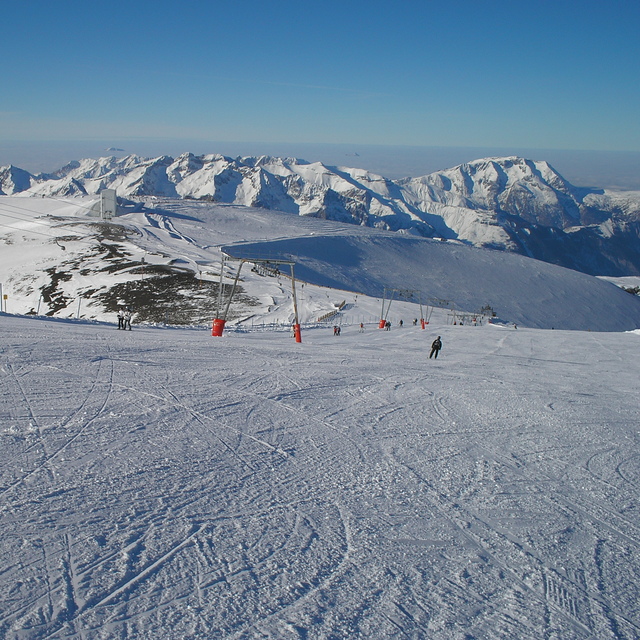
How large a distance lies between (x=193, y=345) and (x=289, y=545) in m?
12.4

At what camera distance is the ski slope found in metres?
4.44

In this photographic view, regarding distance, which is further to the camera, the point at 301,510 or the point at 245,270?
the point at 245,270

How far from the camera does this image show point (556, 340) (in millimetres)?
30109

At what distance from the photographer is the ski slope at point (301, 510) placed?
14.6 feet

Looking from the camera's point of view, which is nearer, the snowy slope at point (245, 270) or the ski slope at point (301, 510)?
the ski slope at point (301, 510)

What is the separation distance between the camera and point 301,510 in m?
6.11

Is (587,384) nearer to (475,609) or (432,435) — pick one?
(432,435)

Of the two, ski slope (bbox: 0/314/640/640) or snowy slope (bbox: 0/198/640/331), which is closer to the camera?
ski slope (bbox: 0/314/640/640)

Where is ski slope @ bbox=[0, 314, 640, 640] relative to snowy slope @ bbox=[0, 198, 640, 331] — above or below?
above

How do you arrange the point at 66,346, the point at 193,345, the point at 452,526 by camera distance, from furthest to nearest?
the point at 193,345
the point at 66,346
the point at 452,526

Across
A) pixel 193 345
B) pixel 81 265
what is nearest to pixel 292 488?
pixel 193 345

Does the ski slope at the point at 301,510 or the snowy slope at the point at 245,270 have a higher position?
the ski slope at the point at 301,510

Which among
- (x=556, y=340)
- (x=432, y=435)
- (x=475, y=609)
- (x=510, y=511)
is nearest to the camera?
(x=475, y=609)

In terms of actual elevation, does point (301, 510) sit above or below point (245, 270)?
above
